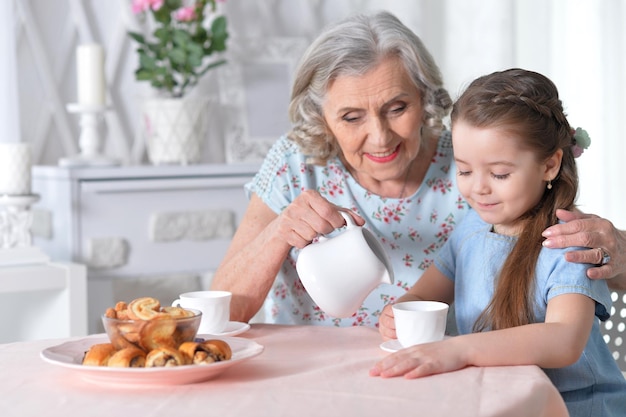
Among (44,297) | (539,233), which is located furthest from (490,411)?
(44,297)

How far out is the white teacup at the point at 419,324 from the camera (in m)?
1.17

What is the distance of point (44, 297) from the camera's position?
226 cm

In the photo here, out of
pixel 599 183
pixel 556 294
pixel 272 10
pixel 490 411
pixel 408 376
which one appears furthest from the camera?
pixel 272 10

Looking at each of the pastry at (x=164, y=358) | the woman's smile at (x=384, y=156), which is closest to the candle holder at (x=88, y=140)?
the woman's smile at (x=384, y=156)

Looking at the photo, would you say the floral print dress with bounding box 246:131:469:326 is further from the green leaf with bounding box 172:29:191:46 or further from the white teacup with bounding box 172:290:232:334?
the green leaf with bounding box 172:29:191:46

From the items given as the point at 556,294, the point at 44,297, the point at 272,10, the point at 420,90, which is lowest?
the point at 44,297

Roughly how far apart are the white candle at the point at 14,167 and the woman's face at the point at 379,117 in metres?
0.88

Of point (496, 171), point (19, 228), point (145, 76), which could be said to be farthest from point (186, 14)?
point (496, 171)

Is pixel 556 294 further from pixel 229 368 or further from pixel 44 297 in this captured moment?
pixel 44 297

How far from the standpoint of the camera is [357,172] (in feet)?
5.75

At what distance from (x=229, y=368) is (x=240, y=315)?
0.42 meters

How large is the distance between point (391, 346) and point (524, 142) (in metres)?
0.33

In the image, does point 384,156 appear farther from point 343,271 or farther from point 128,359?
point 128,359

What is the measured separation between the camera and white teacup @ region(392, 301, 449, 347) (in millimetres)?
1172
